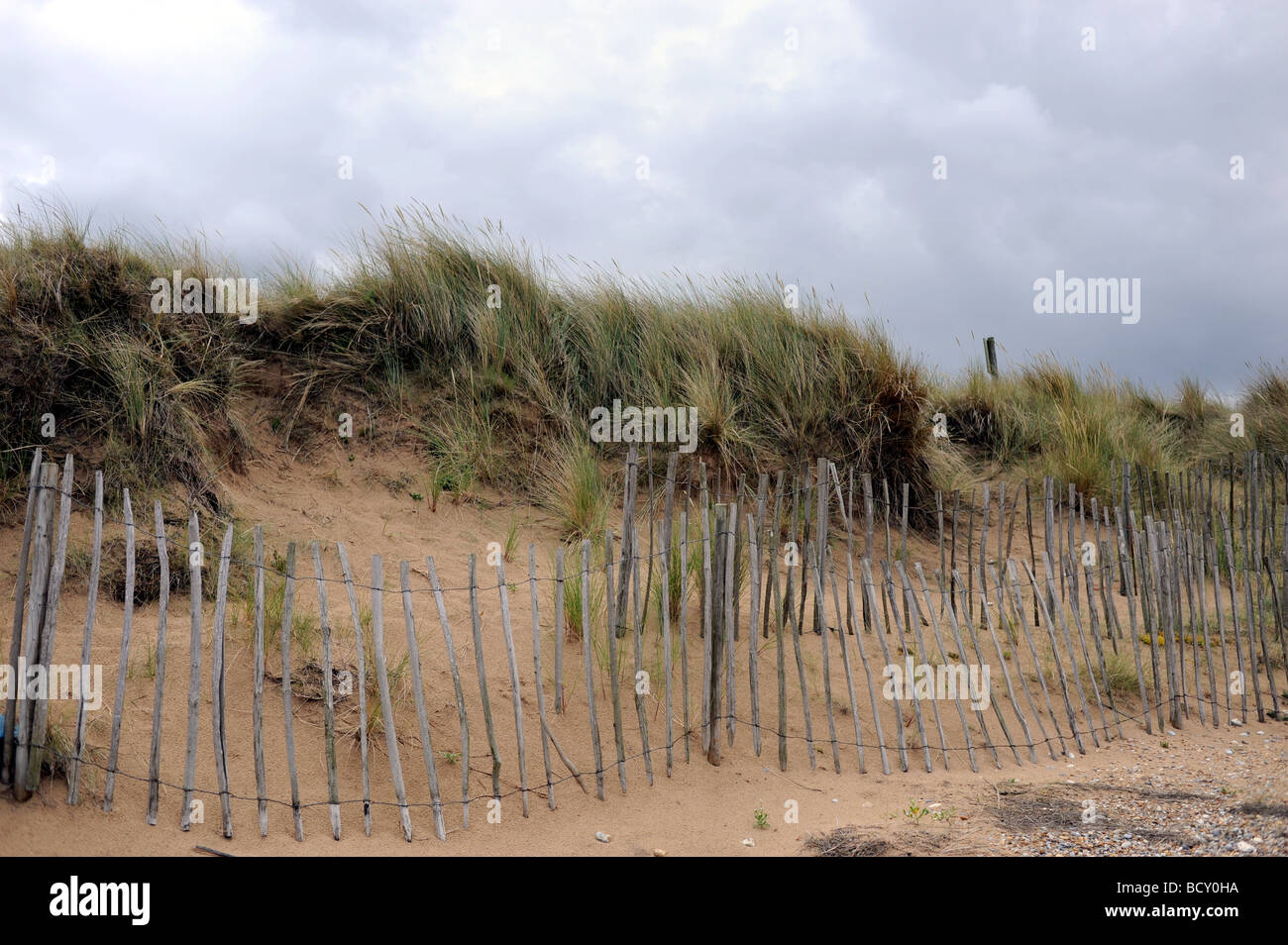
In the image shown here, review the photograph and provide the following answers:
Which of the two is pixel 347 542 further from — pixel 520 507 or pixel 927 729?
pixel 927 729

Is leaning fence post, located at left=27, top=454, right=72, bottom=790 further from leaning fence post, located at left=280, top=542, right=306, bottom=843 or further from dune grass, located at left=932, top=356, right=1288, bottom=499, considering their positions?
dune grass, located at left=932, top=356, right=1288, bottom=499

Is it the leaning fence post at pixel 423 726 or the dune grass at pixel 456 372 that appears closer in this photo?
the leaning fence post at pixel 423 726

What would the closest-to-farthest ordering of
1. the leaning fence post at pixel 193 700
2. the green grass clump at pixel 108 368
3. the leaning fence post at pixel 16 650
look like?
the leaning fence post at pixel 16 650 → the leaning fence post at pixel 193 700 → the green grass clump at pixel 108 368

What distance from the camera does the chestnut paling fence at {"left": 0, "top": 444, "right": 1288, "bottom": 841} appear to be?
3512 mm

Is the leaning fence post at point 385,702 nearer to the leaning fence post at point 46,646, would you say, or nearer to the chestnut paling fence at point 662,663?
the chestnut paling fence at point 662,663

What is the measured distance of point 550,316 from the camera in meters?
8.30

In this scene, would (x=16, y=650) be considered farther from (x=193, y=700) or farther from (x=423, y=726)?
(x=423, y=726)

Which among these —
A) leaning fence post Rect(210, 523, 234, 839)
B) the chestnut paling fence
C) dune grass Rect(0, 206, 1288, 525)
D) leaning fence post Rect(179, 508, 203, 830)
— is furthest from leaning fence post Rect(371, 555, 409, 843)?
dune grass Rect(0, 206, 1288, 525)

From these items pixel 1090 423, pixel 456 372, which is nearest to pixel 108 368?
pixel 456 372

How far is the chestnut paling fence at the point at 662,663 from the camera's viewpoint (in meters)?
3.51

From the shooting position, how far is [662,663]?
4914 millimetres

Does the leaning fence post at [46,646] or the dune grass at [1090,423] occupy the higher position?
the dune grass at [1090,423]

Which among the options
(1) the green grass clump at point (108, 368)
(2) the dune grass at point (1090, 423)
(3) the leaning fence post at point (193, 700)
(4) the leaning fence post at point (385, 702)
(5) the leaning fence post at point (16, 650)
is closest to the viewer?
(5) the leaning fence post at point (16, 650)

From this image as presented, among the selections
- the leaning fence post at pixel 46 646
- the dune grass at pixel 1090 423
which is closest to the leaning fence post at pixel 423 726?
the leaning fence post at pixel 46 646
